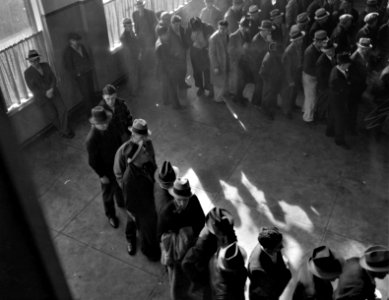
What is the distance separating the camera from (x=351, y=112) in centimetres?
862

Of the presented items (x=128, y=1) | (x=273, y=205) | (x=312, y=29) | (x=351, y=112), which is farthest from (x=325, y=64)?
(x=128, y=1)

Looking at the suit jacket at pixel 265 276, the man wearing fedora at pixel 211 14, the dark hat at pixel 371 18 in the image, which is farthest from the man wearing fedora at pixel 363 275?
the man wearing fedora at pixel 211 14

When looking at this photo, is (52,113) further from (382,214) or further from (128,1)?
(382,214)

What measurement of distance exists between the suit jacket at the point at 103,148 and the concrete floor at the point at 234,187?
104 centimetres

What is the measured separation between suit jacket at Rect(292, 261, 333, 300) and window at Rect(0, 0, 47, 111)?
20.1ft

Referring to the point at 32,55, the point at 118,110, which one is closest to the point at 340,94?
the point at 118,110

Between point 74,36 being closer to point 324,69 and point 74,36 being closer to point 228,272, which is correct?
point 324,69

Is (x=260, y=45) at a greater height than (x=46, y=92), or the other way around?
(x=260, y=45)

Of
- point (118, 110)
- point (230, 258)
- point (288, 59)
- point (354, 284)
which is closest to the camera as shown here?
point (230, 258)

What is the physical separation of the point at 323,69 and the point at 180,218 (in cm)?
465

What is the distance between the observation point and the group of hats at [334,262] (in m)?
4.29

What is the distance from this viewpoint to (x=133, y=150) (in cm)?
565

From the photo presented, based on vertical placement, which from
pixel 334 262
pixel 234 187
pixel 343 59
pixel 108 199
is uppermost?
pixel 343 59

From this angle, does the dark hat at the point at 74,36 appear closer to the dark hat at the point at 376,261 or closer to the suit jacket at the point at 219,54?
the suit jacket at the point at 219,54
